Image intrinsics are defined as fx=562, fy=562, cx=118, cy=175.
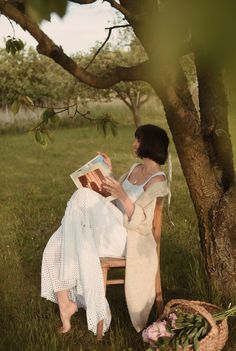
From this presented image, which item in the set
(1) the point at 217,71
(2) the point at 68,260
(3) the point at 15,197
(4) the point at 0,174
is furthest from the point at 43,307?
(4) the point at 0,174

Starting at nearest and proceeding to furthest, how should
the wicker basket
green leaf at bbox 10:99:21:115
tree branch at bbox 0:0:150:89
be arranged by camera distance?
tree branch at bbox 0:0:150:89, the wicker basket, green leaf at bbox 10:99:21:115

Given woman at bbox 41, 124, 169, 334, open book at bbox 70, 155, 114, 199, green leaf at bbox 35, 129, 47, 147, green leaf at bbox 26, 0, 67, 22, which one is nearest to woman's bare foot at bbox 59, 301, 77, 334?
woman at bbox 41, 124, 169, 334

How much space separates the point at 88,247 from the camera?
11.7ft

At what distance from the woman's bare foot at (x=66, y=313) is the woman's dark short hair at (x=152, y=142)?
1.10 m

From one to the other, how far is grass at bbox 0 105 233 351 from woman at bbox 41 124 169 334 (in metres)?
0.16

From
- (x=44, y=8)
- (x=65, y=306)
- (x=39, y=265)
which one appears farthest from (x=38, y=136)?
(x=44, y=8)

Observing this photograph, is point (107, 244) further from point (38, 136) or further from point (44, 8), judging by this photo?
point (44, 8)

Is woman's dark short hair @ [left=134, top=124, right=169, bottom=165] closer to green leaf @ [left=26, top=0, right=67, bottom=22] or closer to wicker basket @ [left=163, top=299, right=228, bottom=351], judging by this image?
wicker basket @ [left=163, top=299, right=228, bottom=351]

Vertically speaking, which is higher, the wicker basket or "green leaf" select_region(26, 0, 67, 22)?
"green leaf" select_region(26, 0, 67, 22)

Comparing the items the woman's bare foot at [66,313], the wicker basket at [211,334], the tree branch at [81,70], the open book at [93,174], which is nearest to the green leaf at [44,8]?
the tree branch at [81,70]

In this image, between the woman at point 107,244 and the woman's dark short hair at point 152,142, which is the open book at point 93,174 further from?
the woman's dark short hair at point 152,142

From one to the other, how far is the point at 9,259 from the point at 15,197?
396cm

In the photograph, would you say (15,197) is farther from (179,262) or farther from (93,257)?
(93,257)

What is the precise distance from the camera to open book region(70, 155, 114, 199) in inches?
140
